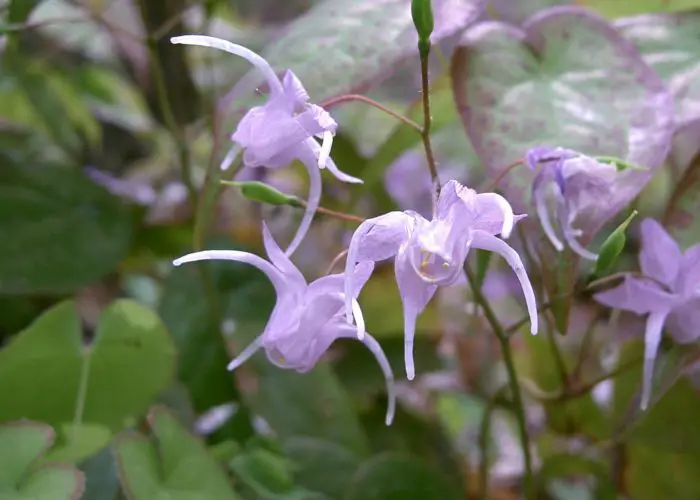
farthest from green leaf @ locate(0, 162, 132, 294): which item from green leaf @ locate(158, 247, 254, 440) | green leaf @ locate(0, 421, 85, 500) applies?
green leaf @ locate(0, 421, 85, 500)

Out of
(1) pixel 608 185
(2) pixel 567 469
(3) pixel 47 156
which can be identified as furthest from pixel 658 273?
(3) pixel 47 156

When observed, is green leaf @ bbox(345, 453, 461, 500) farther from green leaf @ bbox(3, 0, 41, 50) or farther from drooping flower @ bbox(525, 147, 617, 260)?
green leaf @ bbox(3, 0, 41, 50)

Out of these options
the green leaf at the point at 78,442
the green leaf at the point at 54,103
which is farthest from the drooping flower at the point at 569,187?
the green leaf at the point at 54,103

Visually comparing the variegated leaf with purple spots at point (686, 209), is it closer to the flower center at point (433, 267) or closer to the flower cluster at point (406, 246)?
the flower cluster at point (406, 246)

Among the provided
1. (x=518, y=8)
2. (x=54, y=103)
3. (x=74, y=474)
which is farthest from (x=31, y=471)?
(x=518, y=8)

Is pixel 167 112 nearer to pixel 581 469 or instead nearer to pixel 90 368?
pixel 90 368

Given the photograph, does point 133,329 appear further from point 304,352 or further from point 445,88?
point 445,88
